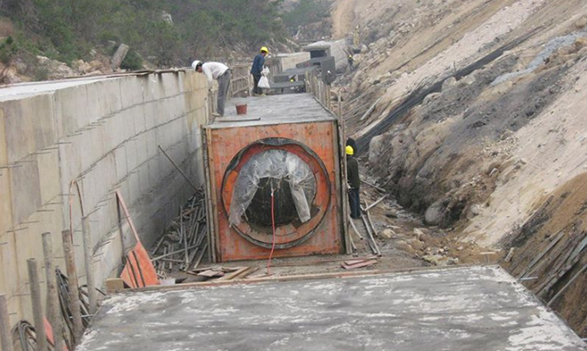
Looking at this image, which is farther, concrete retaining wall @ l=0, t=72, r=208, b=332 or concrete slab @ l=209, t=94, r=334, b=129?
concrete slab @ l=209, t=94, r=334, b=129

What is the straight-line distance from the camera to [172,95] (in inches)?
653

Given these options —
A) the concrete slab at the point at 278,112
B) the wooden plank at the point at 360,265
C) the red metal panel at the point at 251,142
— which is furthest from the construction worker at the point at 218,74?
the wooden plank at the point at 360,265

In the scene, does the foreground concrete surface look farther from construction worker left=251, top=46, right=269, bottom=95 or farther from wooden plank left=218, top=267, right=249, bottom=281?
construction worker left=251, top=46, right=269, bottom=95

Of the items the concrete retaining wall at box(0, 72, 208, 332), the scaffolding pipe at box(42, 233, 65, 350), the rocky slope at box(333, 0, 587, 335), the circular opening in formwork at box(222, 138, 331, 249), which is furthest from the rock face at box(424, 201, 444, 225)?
the scaffolding pipe at box(42, 233, 65, 350)

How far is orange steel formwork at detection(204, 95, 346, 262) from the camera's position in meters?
13.7

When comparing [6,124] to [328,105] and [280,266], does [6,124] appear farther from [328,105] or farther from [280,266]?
[328,105]

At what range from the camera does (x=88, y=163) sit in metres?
9.85

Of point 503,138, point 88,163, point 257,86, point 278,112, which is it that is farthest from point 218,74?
point 88,163

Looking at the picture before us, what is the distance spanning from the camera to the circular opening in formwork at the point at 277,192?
13.4 m

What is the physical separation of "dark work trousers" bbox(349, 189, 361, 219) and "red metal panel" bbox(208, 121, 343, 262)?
2019 millimetres

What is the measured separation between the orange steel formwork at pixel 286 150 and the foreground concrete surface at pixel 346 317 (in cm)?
667

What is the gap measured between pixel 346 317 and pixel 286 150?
771 centimetres

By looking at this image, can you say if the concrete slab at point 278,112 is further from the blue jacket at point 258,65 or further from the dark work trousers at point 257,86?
the dark work trousers at point 257,86

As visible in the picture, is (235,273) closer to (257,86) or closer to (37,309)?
(37,309)
